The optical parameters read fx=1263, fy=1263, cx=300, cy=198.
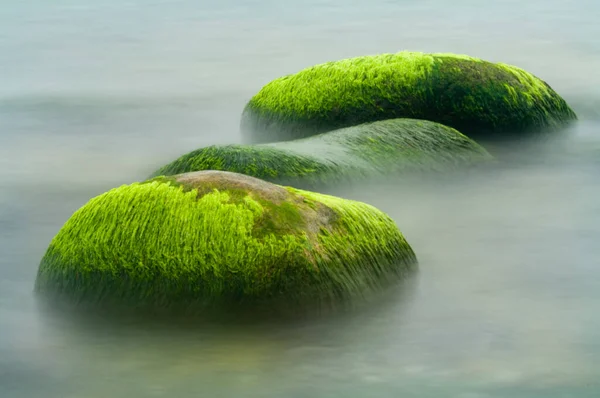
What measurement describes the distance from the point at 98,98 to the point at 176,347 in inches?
374

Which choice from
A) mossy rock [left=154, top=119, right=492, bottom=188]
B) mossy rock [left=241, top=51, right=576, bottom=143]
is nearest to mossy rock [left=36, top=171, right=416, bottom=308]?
mossy rock [left=154, top=119, right=492, bottom=188]

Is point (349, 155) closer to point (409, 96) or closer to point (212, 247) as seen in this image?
point (409, 96)

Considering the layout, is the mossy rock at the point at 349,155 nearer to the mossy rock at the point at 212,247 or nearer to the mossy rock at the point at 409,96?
the mossy rock at the point at 409,96

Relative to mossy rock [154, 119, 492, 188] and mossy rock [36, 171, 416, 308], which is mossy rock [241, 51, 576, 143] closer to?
mossy rock [154, 119, 492, 188]

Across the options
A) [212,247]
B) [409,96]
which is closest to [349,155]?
[409,96]

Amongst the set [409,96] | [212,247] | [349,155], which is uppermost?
[409,96]

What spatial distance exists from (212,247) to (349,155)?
325cm

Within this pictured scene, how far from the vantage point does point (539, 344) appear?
739 centimetres

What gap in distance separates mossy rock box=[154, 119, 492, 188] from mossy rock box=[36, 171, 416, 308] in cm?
194

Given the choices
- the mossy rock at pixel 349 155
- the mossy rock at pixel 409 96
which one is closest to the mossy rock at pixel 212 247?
the mossy rock at pixel 349 155

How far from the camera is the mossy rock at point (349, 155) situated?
32.0 feet

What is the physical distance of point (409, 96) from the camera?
12195 millimetres

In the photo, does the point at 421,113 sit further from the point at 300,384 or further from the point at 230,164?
the point at 300,384

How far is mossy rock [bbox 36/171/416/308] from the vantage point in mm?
7199
